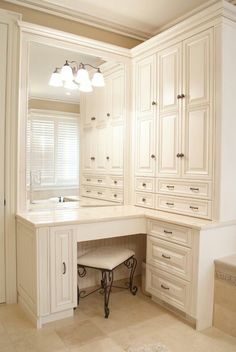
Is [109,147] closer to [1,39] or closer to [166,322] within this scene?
[1,39]

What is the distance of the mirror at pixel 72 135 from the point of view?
8.97ft

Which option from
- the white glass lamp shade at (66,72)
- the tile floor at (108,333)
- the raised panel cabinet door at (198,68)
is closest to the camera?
the tile floor at (108,333)

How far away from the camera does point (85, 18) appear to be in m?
2.92

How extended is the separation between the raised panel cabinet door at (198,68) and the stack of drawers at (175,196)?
698 millimetres

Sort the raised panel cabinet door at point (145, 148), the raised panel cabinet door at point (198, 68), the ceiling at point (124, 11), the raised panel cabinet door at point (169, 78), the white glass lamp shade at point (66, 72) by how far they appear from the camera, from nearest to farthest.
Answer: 1. the raised panel cabinet door at point (198, 68)
2. the raised panel cabinet door at point (169, 78)
3. the ceiling at point (124, 11)
4. the white glass lamp shade at point (66, 72)
5. the raised panel cabinet door at point (145, 148)

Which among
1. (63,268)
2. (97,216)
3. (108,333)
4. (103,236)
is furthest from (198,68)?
(108,333)

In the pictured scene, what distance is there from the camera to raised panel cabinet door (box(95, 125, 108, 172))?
3.25m

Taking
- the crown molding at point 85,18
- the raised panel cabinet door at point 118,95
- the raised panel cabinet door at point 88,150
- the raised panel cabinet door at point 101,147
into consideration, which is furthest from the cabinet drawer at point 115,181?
the crown molding at point 85,18

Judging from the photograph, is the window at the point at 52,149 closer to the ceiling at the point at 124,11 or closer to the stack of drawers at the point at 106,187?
the stack of drawers at the point at 106,187

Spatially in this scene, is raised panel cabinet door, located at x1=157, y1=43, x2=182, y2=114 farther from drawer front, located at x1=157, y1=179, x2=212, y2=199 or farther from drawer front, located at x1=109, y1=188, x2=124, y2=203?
drawer front, located at x1=109, y1=188, x2=124, y2=203

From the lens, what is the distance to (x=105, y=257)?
2.53m

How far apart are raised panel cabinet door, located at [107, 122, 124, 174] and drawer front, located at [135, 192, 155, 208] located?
339 mm

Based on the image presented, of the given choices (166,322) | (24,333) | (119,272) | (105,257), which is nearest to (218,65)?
(105,257)

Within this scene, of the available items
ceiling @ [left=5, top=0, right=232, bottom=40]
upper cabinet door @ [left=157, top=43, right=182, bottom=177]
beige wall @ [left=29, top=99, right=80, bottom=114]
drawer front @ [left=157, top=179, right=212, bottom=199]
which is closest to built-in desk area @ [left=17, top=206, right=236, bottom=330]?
drawer front @ [left=157, top=179, right=212, bottom=199]
